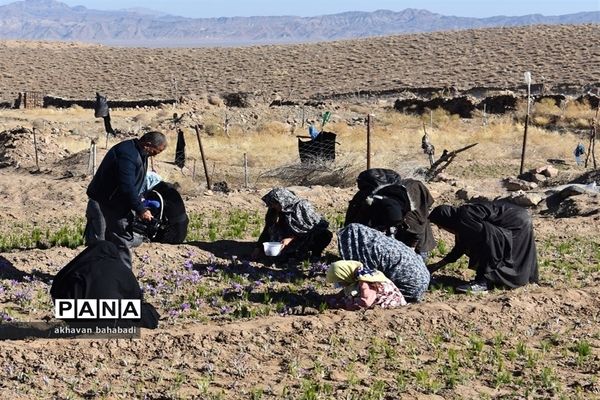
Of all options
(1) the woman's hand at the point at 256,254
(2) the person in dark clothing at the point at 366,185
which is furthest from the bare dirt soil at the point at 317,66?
(2) the person in dark clothing at the point at 366,185

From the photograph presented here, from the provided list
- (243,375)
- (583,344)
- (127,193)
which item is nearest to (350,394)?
(243,375)

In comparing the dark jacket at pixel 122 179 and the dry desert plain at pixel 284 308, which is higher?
the dark jacket at pixel 122 179

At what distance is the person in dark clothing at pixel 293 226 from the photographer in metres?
9.43

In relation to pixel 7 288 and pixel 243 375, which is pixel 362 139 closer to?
pixel 7 288

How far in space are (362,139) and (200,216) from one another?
13.4 meters

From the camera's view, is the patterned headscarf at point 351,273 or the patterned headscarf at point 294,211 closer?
the patterned headscarf at point 351,273

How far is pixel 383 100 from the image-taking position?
3925 centimetres

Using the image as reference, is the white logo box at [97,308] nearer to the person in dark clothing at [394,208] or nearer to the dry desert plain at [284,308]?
the dry desert plain at [284,308]

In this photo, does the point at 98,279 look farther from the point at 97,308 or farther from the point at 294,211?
the point at 294,211

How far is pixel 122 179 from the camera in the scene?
25.2ft

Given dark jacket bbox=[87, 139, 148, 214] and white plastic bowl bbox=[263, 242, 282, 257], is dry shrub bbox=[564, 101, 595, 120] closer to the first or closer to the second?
white plastic bowl bbox=[263, 242, 282, 257]

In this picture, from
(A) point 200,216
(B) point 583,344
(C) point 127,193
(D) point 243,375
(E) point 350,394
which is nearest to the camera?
(E) point 350,394

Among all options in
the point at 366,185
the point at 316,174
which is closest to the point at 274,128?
the point at 316,174

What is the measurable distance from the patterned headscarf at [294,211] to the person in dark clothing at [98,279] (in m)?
2.76
